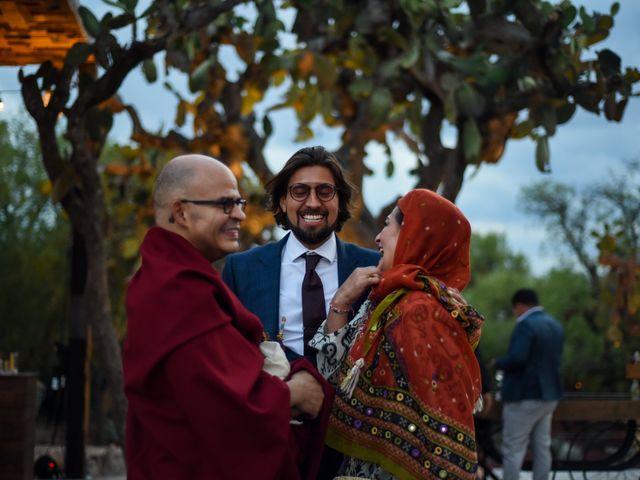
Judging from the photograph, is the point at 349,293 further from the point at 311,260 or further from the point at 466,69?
the point at 466,69

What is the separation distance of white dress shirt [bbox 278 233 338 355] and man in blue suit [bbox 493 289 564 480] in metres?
4.96

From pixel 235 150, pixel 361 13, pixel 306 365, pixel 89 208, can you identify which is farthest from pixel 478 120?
pixel 306 365

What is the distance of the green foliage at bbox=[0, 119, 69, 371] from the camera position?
51.2ft

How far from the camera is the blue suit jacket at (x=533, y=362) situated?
8320 millimetres

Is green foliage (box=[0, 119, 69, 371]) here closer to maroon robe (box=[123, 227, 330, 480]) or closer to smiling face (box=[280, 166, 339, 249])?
smiling face (box=[280, 166, 339, 249])

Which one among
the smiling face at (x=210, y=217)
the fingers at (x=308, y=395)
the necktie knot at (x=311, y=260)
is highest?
the smiling face at (x=210, y=217)

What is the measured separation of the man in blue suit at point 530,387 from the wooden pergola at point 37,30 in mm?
4285

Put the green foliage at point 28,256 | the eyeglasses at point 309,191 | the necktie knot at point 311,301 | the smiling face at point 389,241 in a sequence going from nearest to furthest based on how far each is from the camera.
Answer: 1. the smiling face at point 389,241
2. the necktie knot at point 311,301
3. the eyeglasses at point 309,191
4. the green foliage at point 28,256

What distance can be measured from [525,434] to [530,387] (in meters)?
0.41

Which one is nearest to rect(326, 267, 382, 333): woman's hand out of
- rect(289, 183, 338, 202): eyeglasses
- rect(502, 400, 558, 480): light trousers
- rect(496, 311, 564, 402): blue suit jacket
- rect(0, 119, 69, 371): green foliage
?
rect(289, 183, 338, 202): eyeglasses

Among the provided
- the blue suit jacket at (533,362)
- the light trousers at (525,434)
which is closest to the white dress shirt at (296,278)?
the blue suit jacket at (533,362)

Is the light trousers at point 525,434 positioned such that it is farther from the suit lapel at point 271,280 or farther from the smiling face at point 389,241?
the smiling face at point 389,241

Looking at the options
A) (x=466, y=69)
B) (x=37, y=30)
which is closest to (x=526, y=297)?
(x=466, y=69)

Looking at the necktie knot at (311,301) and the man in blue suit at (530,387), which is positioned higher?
the necktie knot at (311,301)
